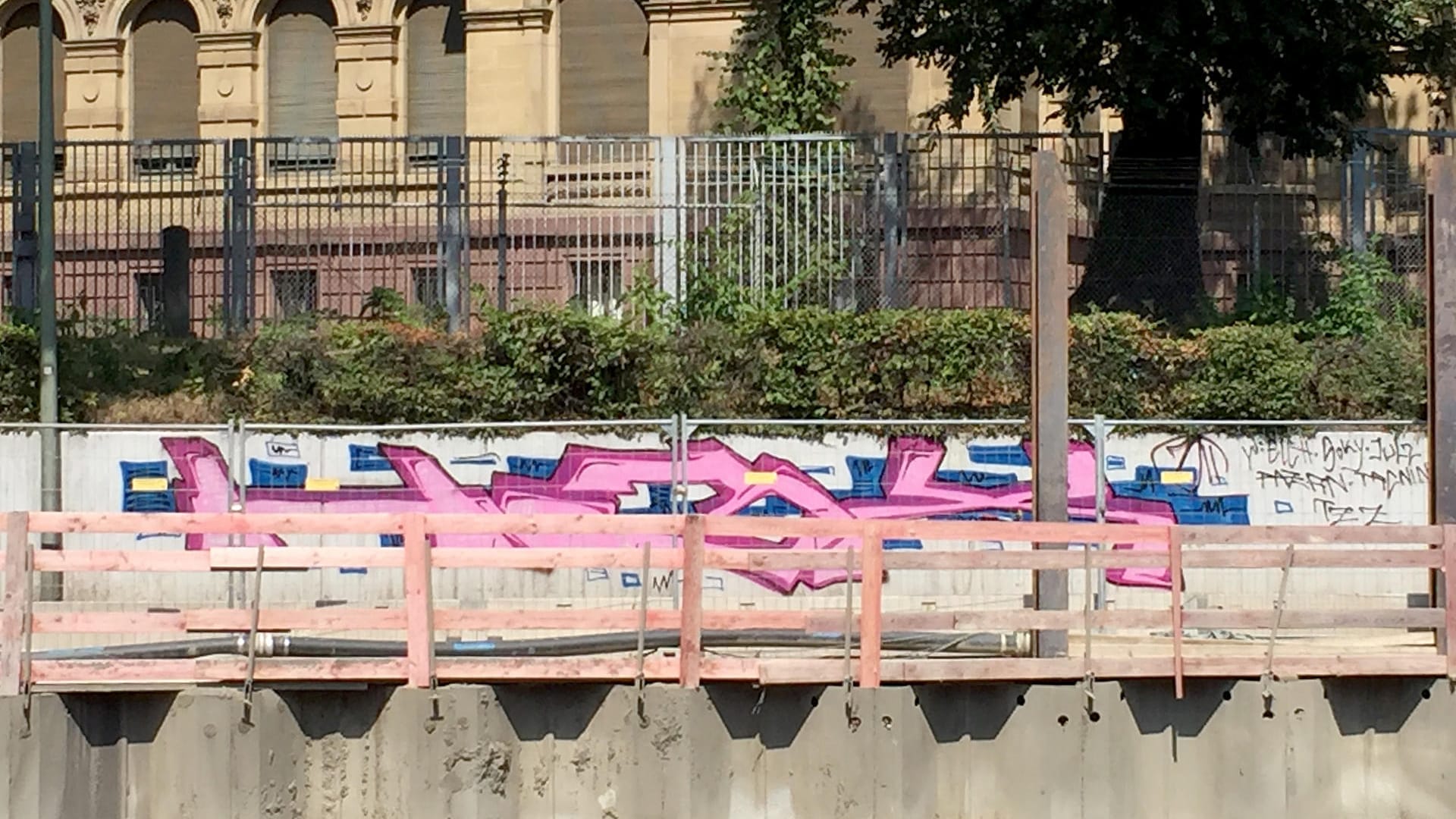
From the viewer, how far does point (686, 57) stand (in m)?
29.6

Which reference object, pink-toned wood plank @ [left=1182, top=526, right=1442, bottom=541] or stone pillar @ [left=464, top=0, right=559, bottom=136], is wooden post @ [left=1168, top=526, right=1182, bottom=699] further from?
stone pillar @ [left=464, top=0, right=559, bottom=136]

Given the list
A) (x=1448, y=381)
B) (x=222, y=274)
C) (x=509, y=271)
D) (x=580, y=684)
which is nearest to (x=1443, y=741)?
(x=1448, y=381)

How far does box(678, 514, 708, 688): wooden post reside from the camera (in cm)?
1392

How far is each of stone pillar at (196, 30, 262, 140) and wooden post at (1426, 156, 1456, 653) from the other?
19.8 meters

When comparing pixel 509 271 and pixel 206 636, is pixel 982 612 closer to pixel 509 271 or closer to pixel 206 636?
pixel 206 636

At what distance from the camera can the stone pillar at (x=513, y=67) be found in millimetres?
30031

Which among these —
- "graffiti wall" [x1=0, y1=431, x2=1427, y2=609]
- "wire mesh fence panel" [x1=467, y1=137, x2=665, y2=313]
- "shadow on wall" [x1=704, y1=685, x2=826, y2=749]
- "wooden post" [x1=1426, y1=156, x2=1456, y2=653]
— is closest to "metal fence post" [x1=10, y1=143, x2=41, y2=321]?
"graffiti wall" [x1=0, y1=431, x2=1427, y2=609]

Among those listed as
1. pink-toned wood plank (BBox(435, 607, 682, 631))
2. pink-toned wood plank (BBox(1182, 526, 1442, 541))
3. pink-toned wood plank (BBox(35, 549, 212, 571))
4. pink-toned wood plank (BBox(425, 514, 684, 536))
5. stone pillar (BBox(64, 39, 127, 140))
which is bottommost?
pink-toned wood plank (BBox(435, 607, 682, 631))

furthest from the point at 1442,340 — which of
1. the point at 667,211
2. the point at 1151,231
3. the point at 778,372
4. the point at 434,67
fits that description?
the point at 434,67

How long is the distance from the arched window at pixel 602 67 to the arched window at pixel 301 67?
3530 mm

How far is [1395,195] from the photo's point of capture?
2489cm

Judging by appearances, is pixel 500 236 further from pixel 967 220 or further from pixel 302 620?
pixel 302 620

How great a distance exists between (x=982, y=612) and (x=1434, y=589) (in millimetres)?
3320

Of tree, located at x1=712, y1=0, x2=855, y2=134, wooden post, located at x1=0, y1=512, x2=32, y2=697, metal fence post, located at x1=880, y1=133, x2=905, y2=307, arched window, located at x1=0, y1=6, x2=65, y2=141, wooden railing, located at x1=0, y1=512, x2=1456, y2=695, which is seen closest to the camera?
wooden post, located at x1=0, y1=512, x2=32, y2=697
